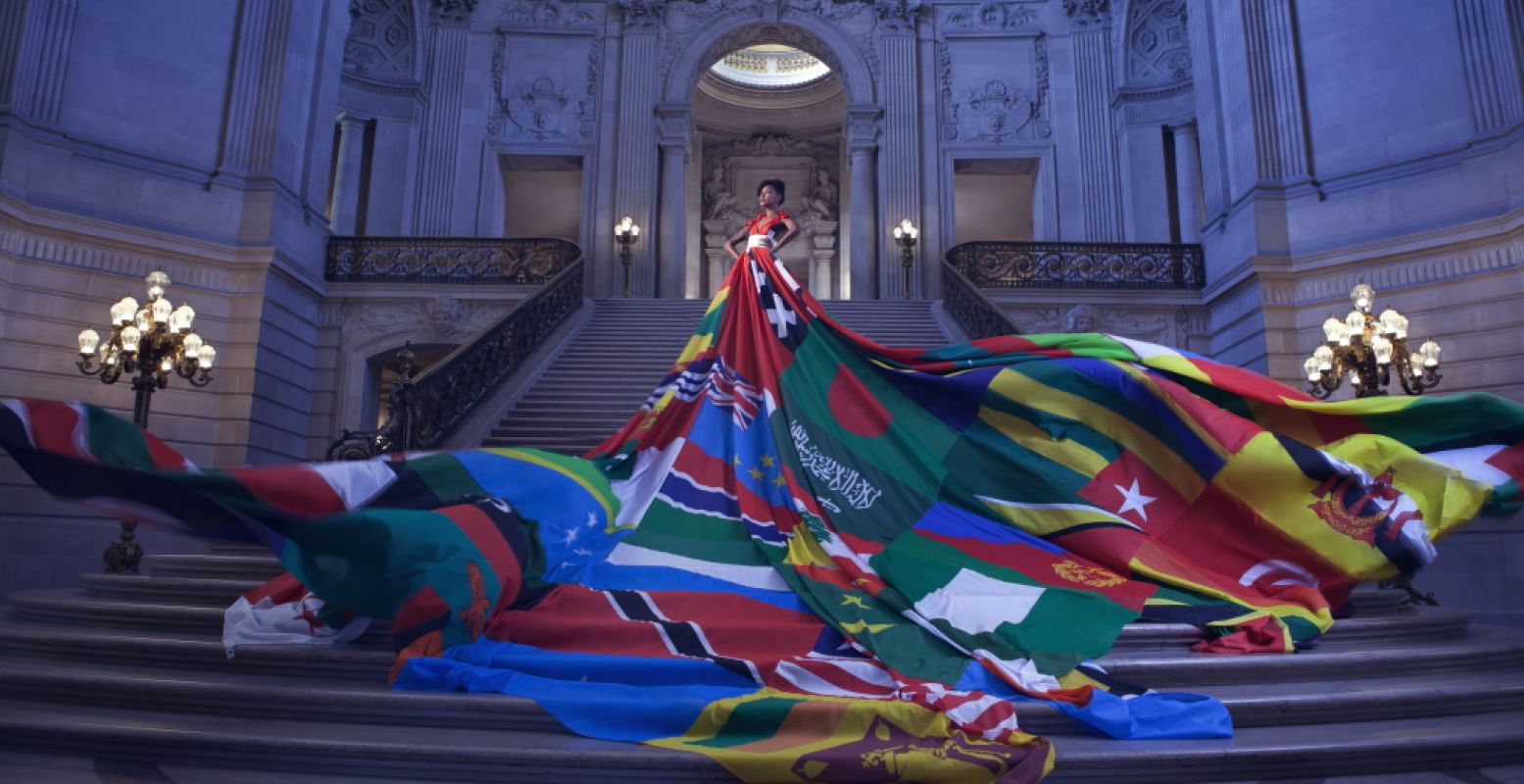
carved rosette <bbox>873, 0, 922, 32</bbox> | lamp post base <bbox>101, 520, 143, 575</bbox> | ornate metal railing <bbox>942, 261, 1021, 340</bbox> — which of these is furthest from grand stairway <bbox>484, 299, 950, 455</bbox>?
carved rosette <bbox>873, 0, 922, 32</bbox>

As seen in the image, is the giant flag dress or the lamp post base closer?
the giant flag dress

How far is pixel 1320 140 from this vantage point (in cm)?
920

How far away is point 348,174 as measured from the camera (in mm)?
14625

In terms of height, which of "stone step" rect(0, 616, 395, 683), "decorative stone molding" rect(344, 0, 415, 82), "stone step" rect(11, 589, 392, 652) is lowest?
"stone step" rect(0, 616, 395, 683)

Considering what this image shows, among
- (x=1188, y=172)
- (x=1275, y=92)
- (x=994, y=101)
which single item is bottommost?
(x=1275, y=92)

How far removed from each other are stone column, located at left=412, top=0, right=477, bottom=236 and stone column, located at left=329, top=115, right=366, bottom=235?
111 cm

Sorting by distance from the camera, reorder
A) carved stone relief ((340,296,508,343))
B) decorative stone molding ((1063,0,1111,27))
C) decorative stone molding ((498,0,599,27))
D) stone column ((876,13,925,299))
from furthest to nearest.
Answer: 1. decorative stone molding ((498,0,599,27))
2. decorative stone molding ((1063,0,1111,27))
3. stone column ((876,13,925,299))
4. carved stone relief ((340,296,508,343))

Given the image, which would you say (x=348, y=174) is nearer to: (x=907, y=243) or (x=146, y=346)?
(x=146, y=346)

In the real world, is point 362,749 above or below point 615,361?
below

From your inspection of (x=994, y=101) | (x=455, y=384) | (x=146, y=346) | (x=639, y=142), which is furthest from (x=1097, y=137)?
(x=146, y=346)

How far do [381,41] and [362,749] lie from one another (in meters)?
15.7

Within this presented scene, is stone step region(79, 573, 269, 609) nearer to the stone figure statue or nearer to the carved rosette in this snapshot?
the carved rosette

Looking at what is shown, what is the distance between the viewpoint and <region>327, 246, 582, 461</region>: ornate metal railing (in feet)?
17.8

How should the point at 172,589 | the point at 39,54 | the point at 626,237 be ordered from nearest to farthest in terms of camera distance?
the point at 172,589 < the point at 39,54 < the point at 626,237
